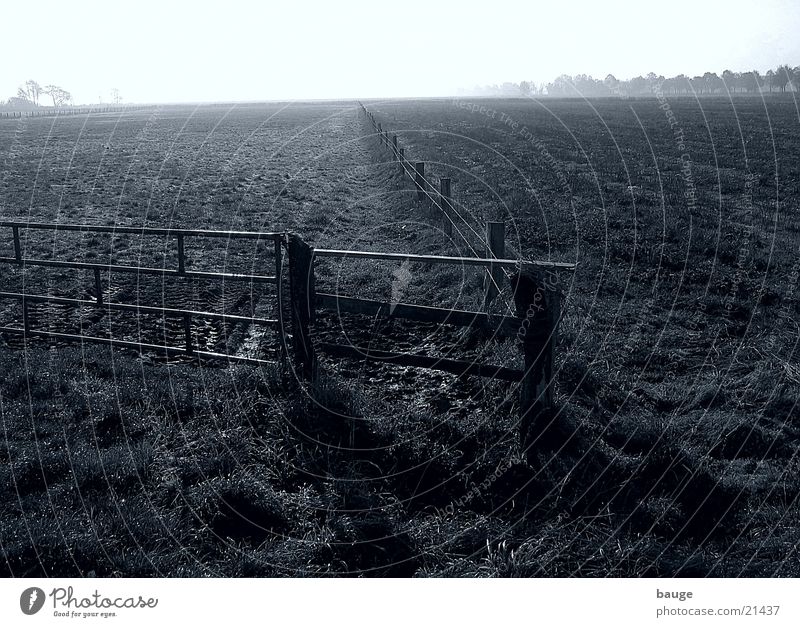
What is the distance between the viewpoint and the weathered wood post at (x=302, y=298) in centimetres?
593

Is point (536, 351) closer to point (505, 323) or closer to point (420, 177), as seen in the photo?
point (505, 323)

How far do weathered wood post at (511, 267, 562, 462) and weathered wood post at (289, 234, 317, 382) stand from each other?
181 centimetres

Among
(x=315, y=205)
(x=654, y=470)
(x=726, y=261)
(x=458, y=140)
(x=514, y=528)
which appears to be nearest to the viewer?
(x=514, y=528)

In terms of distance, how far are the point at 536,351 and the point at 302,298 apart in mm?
2039

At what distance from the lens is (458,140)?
127ft

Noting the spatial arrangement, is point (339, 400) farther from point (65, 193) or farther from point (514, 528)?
point (65, 193)

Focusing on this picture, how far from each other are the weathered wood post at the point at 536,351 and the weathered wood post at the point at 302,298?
1.81m

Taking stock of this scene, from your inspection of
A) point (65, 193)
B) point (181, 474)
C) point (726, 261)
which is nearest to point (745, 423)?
point (181, 474)

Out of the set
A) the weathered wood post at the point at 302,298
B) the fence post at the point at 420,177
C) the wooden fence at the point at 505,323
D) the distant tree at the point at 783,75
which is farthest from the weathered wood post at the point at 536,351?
the distant tree at the point at 783,75

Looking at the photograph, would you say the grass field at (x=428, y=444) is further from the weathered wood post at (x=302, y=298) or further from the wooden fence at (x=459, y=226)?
the wooden fence at (x=459, y=226)

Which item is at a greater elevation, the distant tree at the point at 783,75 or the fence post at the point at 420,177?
the distant tree at the point at 783,75

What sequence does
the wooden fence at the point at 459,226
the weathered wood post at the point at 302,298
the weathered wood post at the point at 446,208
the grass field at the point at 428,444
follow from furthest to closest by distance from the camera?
the weathered wood post at the point at 446,208
the wooden fence at the point at 459,226
the weathered wood post at the point at 302,298
the grass field at the point at 428,444

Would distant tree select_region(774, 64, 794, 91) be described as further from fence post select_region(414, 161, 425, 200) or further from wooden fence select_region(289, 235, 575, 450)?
wooden fence select_region(289, 235, 575, 450)
